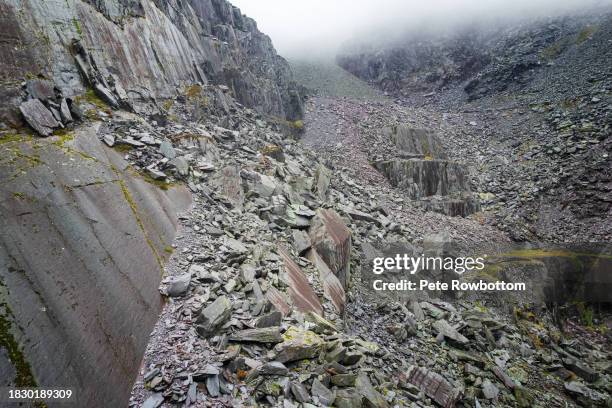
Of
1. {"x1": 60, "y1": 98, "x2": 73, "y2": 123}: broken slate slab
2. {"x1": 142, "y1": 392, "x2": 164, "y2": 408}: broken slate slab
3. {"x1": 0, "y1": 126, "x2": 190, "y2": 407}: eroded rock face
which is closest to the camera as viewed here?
{"x1": 142, "y1": 392, "x2": 164, "y2": 408}: broken slate slab

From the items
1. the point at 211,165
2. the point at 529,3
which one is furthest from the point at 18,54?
the point at 529,3

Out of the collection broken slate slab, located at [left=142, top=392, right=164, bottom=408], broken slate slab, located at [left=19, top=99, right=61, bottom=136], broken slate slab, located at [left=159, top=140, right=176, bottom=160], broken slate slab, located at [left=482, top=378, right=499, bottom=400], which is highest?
broken slate slab, located at [left=19, top=99, right=61, bottom=136]

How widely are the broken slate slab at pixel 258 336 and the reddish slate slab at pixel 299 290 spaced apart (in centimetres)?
307

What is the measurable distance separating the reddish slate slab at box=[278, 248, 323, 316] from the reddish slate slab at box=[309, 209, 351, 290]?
10.6 ft

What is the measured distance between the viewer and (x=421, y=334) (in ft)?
55.2

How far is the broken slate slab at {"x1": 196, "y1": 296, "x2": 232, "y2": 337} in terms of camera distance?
8.30 meters

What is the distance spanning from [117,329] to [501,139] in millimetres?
56542

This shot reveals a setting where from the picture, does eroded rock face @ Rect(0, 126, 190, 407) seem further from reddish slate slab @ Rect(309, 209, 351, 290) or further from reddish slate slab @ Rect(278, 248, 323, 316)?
reddish slate slab @ Rect(309, 209, 351, 290)

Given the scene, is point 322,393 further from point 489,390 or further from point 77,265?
point 489,390

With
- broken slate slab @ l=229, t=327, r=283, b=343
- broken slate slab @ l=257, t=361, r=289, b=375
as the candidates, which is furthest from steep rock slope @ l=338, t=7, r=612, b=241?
broken slate slab @ l=257, t=361, r=289, b=375

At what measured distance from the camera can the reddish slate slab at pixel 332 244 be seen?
17953 mm

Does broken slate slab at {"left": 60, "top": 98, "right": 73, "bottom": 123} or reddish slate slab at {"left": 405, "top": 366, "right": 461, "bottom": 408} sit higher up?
broken slate slab at {"left": 60, "top": 98, "right": 73, "bottom": 123}

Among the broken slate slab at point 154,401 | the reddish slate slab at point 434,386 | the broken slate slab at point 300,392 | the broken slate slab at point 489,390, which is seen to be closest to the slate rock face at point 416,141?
the broken slate slab at point 489,390

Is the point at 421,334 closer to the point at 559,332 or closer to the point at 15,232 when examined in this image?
the point at 559,332
